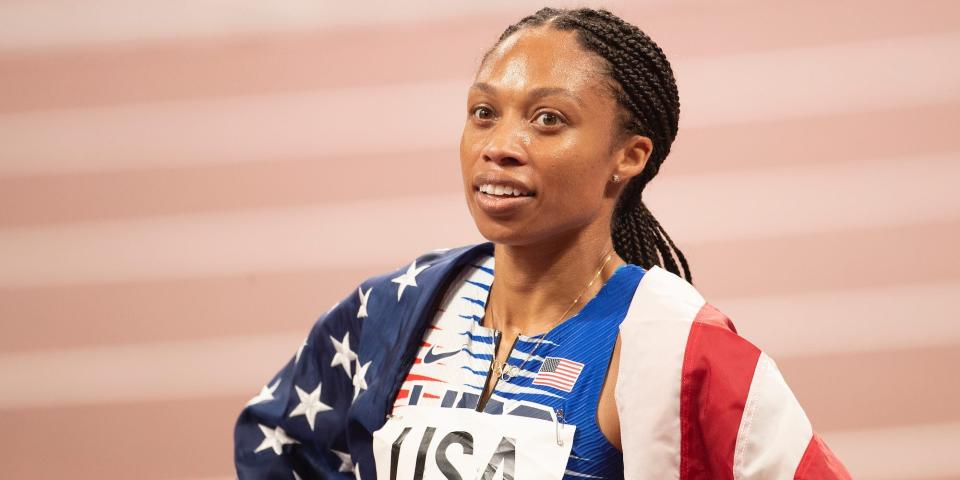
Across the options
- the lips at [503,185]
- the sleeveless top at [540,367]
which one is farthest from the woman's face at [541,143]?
the sleeveless top at [540,367]

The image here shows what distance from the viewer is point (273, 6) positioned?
8.83ft

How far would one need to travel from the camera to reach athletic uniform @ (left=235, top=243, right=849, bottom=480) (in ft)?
4.27

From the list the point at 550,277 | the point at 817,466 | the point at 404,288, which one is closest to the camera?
the point at 817,466

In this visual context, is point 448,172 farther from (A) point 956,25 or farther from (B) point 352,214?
(A) point 956,25

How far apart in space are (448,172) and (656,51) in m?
1.19

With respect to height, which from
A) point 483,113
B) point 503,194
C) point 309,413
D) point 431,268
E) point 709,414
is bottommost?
point 309,413

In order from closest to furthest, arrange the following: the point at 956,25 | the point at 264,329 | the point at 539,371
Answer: the point at 539,371, the point at 956,25, the point at 264,329

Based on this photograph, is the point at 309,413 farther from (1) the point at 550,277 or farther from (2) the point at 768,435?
(2) the point at 768,435

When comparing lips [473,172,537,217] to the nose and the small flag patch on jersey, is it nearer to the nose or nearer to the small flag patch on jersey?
the nose

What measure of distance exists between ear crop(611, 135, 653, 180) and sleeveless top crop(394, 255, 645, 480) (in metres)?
0.12

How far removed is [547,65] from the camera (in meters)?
1.48

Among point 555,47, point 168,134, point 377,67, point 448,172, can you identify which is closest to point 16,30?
point 168,134

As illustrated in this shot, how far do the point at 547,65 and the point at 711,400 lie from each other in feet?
1.53

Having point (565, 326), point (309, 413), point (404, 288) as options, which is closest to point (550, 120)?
point (565, 326)
